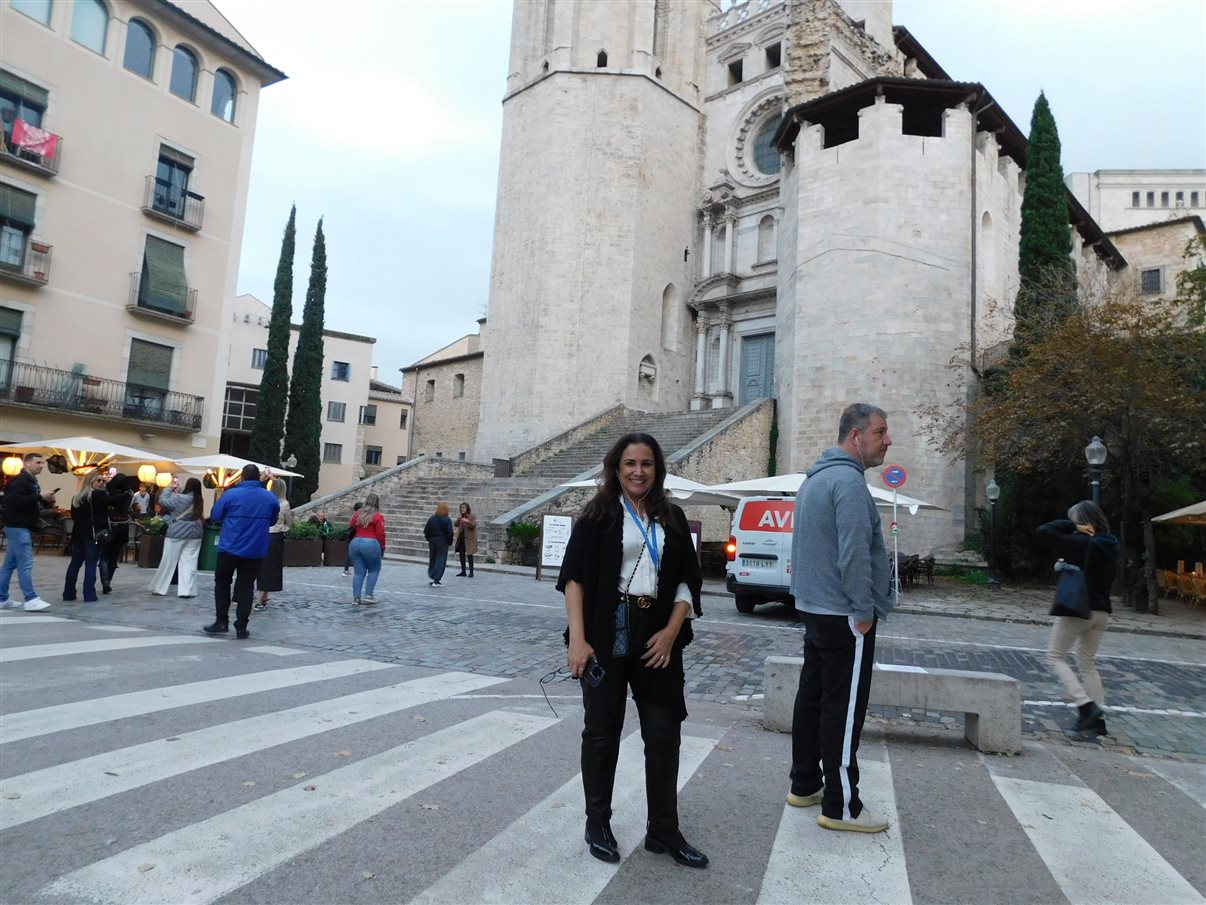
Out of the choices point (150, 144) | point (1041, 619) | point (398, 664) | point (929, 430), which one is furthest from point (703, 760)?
point (150, 144)

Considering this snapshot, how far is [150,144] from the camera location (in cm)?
2644

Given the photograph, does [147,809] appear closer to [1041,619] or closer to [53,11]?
[1041,619]

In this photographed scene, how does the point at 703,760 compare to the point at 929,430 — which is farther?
the point at 929,430

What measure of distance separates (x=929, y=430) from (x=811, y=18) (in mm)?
17685

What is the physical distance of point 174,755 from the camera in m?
4.13

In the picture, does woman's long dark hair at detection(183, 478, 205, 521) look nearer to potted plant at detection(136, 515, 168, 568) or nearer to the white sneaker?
potted plant at detection(136, 515, 168, 568)

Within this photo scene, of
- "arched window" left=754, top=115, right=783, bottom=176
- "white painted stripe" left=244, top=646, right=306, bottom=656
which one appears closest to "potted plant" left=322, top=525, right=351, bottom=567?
"white painted stripe" left=244, top=646, right=306, bottom=656

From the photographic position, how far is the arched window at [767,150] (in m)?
34.2

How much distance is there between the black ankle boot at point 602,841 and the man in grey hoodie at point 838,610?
101 centimetres

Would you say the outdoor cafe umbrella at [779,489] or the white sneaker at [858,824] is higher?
the outdoor cafe umbrella at [779,489]

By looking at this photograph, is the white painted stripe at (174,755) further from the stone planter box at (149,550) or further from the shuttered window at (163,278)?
the shuttered window at (163,278)

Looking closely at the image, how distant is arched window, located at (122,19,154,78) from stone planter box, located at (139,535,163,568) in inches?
743

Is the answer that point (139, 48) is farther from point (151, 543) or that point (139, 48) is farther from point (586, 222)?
point (151, 543)

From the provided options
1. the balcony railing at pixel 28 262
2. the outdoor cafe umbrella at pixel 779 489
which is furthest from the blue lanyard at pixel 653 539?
the balcony railing at pixel 28 262
